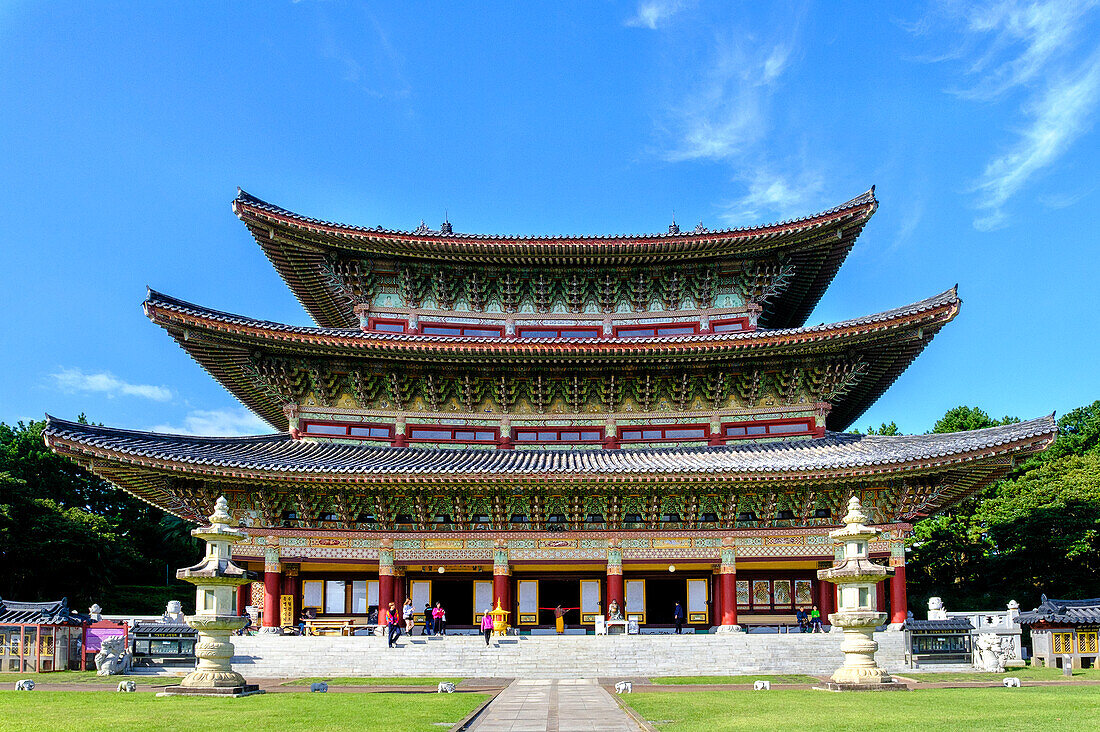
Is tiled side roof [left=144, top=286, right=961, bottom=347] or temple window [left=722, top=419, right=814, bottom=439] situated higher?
tiled side roof [left=144, top=286, right=961, bottom=347]

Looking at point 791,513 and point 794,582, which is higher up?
point 791,513

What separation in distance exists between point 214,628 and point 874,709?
14671 millimetres

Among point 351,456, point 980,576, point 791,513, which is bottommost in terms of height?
point 980,576

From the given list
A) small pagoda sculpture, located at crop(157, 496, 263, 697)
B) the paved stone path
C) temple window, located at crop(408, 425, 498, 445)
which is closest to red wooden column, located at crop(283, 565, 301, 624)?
temple window, located at crop(408, 425, 498, 445)

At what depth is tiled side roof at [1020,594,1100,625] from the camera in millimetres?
25016

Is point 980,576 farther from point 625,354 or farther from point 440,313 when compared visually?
point 440,313

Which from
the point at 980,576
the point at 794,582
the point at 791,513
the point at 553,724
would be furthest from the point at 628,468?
the point at 980,576

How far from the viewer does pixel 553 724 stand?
547 inches

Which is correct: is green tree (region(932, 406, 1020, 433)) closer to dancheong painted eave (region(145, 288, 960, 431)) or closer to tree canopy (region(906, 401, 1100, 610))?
tree canopy (region(906, 401, 1100, 610))

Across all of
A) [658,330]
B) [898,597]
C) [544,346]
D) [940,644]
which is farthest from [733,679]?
[658,330]

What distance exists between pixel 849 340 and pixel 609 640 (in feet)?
45.4

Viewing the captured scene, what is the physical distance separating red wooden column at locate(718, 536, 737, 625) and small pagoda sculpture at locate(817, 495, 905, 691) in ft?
27.6

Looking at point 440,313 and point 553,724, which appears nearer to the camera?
point 553,724

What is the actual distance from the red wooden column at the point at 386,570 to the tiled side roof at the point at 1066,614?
21.1m
